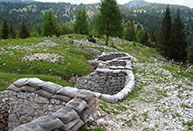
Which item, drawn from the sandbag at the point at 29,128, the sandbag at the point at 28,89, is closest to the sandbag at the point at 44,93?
the sandbag at the point at 28,89

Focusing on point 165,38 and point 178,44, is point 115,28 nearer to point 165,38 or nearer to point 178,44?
point 165,38

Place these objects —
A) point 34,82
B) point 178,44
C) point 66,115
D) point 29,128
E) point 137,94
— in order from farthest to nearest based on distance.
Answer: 1. point 178,44
2. point 137,94
3. point 34,82
4. point 66,115
5. point 29,128

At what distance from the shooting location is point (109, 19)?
97.4 feet

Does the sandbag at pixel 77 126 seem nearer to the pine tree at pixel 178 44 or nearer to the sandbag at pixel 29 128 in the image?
the sandbag at pixel 29 128

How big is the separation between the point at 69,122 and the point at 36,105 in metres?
3.03

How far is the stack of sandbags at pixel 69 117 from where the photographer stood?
3646 millimetres

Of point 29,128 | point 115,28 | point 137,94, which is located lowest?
point 137,94

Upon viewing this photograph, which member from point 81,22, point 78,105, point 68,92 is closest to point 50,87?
point 68,92

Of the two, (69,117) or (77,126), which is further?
(77,126)

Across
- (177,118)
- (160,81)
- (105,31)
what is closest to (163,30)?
(105,31)

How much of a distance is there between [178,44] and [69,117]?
40.5 meters

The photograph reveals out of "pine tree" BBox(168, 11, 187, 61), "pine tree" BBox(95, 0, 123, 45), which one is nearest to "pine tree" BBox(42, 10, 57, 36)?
"pine tree" BBox(95, 0, 123, 45)

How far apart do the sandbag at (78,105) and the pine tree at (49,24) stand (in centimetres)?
4236

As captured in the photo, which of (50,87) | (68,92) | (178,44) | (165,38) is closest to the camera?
(68,92)
